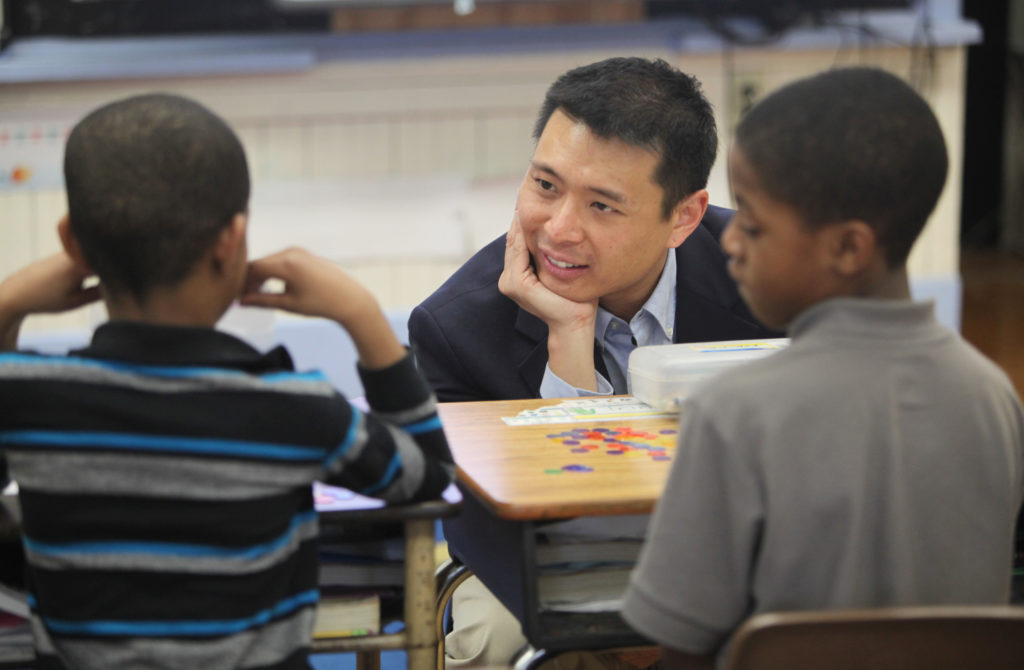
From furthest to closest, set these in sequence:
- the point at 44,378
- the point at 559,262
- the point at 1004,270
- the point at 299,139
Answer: the point at 1004,270
the point at 299,139
the point at 559,262
the point at 44,378

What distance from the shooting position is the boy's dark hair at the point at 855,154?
1.09 metres

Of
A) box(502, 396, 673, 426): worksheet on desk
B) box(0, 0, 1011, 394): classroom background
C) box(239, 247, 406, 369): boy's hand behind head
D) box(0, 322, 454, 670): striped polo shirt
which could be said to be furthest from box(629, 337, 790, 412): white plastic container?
box(0, 0, 1011, 394): classroom background

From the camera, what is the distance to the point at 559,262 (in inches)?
79.7

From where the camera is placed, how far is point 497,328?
6.56 ft

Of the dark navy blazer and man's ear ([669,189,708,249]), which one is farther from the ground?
man's ear ([669,189,708,249])

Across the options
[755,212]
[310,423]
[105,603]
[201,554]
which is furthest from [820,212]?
[105,603]

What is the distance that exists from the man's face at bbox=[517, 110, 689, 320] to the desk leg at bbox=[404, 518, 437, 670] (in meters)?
0.73

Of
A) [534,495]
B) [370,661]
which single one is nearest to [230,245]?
[534,495]

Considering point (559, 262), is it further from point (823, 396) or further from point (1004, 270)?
point (1004, 270)

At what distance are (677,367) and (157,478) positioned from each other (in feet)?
2.39

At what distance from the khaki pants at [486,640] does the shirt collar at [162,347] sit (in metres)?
0.81

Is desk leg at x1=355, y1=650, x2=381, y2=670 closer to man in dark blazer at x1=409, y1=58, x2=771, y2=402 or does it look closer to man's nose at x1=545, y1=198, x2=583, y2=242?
man in dark blazer at x1=409, y1=58, x2=771, y2=402

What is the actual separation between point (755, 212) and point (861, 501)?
0.27 metres

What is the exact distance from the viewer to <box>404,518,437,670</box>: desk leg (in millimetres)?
1379
